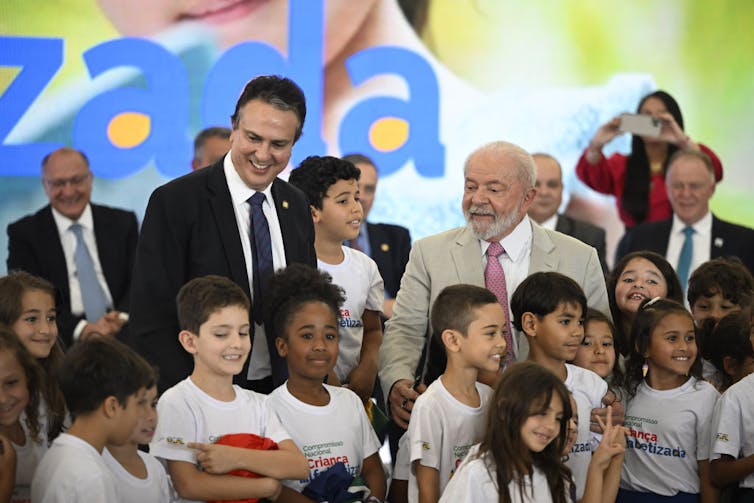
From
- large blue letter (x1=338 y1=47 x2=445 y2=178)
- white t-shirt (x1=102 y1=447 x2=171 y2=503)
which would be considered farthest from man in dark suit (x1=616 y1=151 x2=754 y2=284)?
white t-shirt (x1=102 y1=447 x2=171 y2=503)

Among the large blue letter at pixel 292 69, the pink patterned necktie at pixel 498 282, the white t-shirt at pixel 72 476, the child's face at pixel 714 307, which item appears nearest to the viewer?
the white t-shirt at pixel 72 476

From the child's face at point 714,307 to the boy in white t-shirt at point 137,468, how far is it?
8.42 ft

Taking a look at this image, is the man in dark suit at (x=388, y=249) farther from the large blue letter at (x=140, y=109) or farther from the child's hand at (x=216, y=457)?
the child's hand at (x=216, y=457)

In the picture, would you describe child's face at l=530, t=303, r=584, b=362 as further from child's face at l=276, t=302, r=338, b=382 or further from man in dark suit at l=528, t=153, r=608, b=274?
man in dark suit at l=528, t=153, r=608, b=274

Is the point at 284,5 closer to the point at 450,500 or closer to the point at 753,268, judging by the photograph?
the point at 753,268

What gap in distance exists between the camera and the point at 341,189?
4.88 m

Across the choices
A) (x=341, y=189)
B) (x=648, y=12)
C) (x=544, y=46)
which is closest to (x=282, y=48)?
(x=544, y=46)

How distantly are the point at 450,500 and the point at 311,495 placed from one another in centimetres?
52

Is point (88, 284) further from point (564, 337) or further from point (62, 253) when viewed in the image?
point (564, 337)

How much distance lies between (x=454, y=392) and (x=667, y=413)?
91 centimetres

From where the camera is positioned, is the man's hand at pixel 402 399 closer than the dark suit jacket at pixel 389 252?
Yes

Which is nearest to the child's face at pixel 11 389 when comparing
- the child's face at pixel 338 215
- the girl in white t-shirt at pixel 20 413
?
the girl in white t-shirt at pixel 20 413

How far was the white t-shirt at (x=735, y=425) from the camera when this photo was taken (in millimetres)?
4289

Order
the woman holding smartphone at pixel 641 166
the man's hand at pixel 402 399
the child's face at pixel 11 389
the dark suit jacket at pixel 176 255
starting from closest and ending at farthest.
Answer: the child's face at pixel 11 389, the dark suit jacket at pixel 176 255, the man's hand at pixel 402 399, the woman holding smartphone at pixel 641 166
